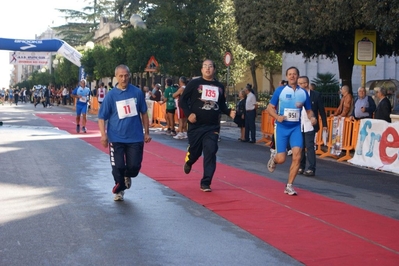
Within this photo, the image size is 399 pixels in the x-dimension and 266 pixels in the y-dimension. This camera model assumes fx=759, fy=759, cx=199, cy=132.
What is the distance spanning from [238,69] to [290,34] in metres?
23.2

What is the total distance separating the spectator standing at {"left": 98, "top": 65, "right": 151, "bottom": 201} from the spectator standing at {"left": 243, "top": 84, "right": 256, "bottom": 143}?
13288 mm

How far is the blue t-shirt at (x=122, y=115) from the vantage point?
32.8 feet

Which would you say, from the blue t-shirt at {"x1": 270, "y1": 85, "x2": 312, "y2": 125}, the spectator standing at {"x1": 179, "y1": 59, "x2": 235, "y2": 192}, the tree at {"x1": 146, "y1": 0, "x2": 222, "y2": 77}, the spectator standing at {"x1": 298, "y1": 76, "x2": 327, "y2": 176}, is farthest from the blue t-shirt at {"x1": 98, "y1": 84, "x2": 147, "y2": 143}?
the tree at {"x1": 146, "y1": 0, "x2": 222, "y2": 77}

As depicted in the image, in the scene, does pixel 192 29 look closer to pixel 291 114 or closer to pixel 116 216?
pixel 291 114

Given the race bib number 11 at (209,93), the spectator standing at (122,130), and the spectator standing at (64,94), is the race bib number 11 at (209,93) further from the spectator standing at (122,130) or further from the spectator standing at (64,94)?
the spectator standing at (64,94)

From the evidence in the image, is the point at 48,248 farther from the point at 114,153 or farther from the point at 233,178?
the point at 233,178

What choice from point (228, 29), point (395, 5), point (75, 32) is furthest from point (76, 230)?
point (75, 32)

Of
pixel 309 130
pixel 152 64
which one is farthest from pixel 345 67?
pixel 309 130

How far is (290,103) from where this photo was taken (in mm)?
11141

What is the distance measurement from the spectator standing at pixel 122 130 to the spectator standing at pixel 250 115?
1329 centimetres

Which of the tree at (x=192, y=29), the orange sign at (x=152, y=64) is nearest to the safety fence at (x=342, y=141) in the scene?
the orange sign at (x=152, y=64)

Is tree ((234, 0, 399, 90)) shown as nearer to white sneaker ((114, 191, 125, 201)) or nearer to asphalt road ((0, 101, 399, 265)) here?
asphalt road ((0, 101, 399, 265))

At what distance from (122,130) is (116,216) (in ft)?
4.76

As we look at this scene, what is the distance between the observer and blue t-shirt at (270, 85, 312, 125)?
11109 mm
